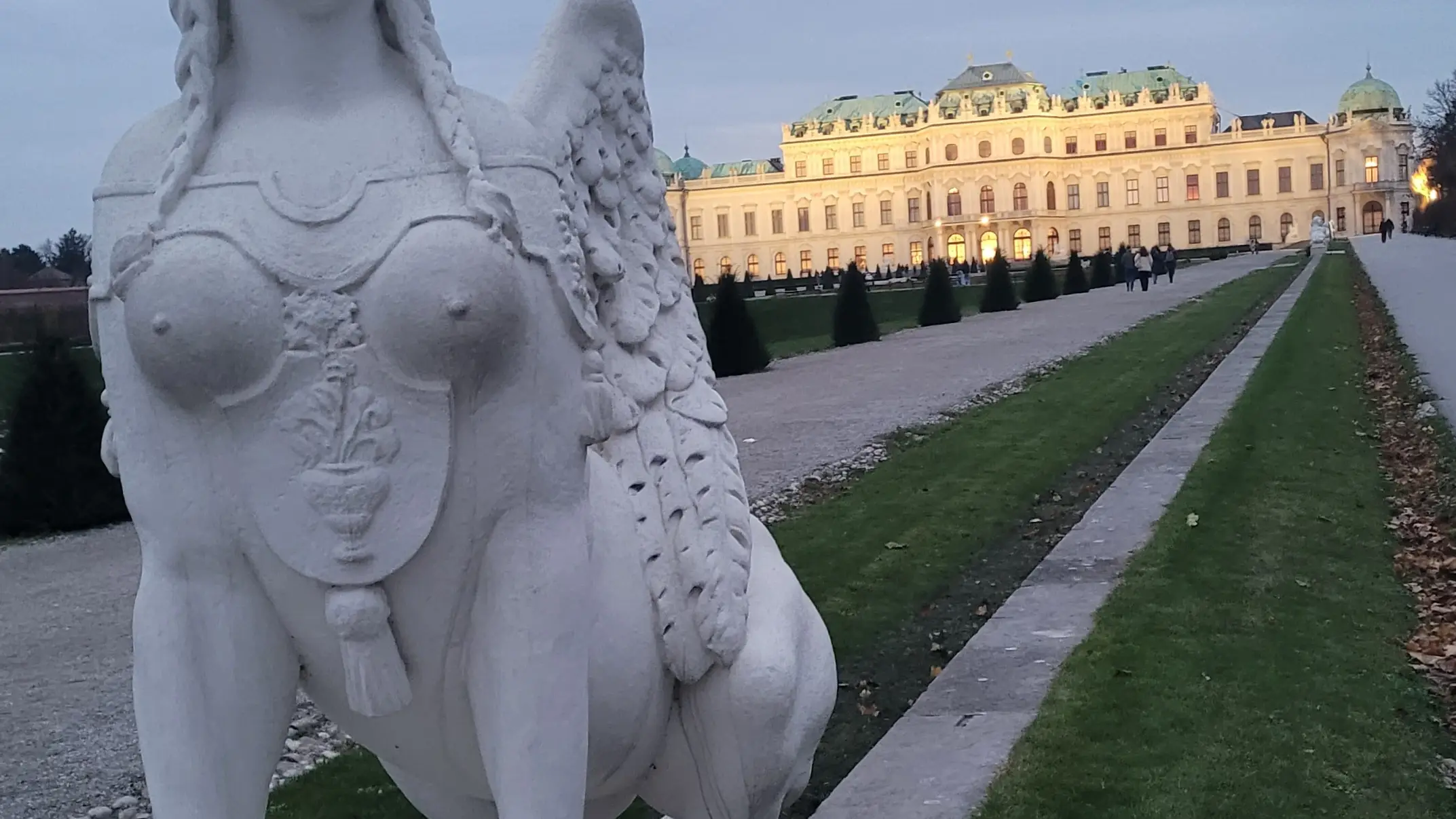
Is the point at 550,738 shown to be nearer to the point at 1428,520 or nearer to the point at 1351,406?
the point at 1428,520

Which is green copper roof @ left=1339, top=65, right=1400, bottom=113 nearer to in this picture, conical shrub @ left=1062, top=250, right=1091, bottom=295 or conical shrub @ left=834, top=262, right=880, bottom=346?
conical shrub @ left=1062, top=250, right=1091, bottom=295

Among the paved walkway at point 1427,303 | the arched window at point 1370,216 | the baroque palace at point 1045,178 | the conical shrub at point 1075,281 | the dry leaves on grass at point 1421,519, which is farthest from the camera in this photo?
the baroque palace at point 1045,178

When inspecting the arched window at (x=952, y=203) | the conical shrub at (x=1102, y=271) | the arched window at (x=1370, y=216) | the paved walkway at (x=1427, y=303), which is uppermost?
the arched window at (x=952, y=203)

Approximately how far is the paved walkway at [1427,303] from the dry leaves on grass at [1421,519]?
20 cm

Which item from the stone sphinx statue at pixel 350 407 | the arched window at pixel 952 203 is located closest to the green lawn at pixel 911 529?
the stone sphinx statue at pixel 350 407

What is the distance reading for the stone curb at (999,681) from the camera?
2.84 m

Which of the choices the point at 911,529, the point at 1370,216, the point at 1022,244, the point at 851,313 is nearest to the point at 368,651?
the point at 911,529

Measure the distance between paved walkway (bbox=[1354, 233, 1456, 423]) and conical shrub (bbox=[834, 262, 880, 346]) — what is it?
287 inches

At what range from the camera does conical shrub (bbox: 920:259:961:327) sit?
80.4 ft

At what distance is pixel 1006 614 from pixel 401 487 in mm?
3213

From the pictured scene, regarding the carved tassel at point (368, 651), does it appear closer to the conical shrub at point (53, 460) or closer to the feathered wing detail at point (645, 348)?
the feathered wing detail at point (645, 348)

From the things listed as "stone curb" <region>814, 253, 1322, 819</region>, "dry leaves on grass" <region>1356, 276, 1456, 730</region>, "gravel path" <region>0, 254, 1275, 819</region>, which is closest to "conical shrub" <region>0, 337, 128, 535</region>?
"gravel path" <region>0, 254, 1275, 819</region>

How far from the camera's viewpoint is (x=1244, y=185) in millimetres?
75438

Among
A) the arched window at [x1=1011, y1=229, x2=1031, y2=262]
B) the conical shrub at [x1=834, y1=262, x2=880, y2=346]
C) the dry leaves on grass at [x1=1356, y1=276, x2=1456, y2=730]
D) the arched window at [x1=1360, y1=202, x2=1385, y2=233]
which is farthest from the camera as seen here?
the arched window at [x1=1011, y1=229, x2=1031, y2=262]
